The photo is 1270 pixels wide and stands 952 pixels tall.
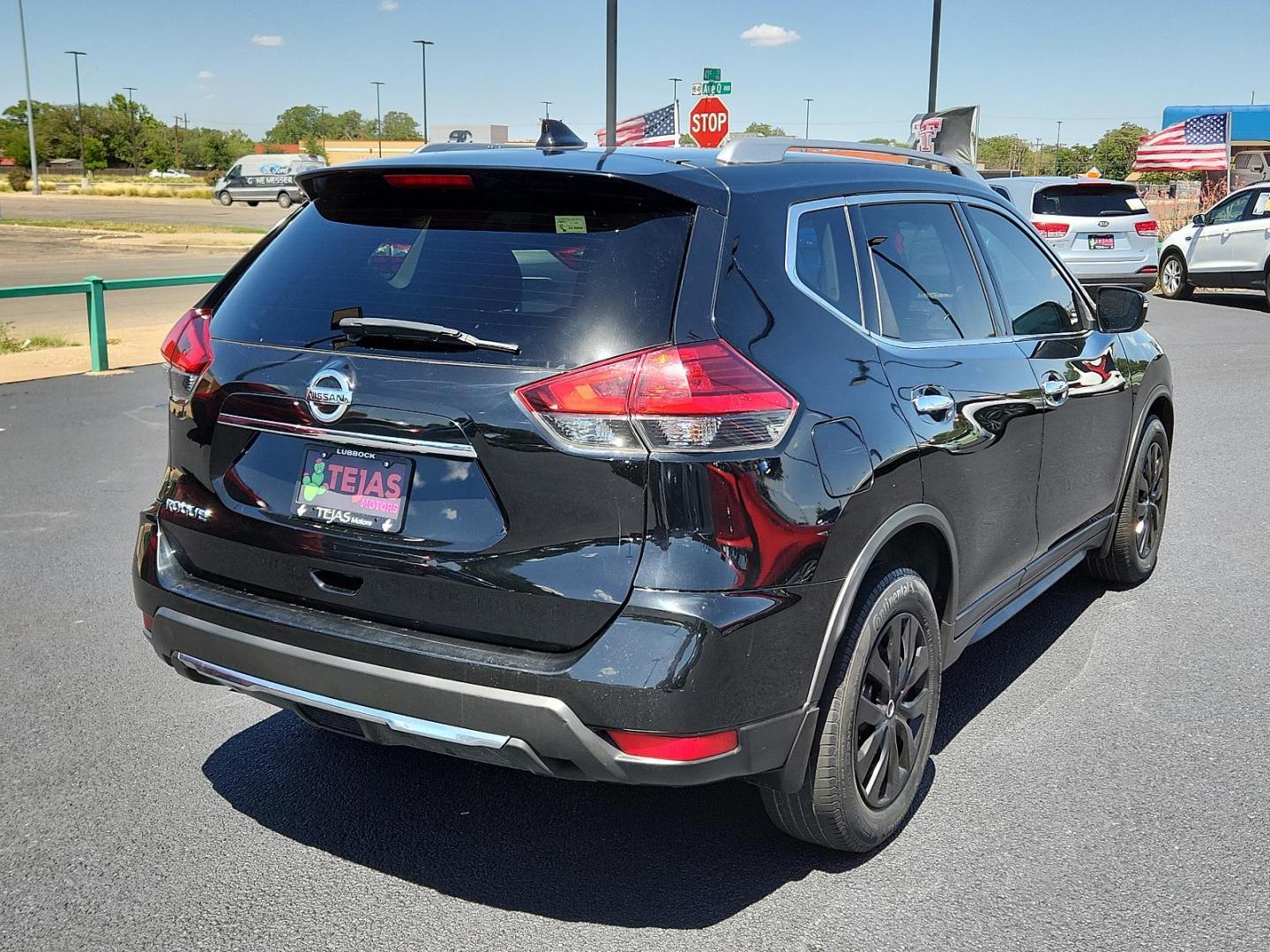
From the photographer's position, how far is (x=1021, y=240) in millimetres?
4586

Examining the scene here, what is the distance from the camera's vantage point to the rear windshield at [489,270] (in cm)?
285

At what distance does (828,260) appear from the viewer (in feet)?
10.9

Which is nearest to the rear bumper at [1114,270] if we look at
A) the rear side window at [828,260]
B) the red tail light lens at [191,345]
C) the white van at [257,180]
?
the rear side window at [828,260]

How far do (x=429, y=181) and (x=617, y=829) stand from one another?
1835 mm

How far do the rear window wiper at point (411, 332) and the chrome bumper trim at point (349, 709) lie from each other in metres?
0.86

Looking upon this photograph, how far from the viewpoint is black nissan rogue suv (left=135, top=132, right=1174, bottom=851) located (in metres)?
2.74

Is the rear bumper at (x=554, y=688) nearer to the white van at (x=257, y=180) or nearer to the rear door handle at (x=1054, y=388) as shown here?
the rear door handle at (x=1054, y=388)

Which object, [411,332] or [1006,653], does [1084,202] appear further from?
[411,332]

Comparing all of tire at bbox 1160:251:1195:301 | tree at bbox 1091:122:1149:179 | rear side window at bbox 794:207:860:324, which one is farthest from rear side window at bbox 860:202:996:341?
tree at bbox 1091:122:1149:179

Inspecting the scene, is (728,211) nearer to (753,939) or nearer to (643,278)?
(643,278)

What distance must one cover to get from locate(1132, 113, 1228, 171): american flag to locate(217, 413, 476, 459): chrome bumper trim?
95.6 feet

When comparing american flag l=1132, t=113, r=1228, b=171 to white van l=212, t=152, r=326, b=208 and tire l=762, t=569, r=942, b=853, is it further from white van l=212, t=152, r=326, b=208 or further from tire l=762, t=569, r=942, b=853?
white van l=212, t=152, r=326, b=208

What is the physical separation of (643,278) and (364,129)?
19541 centimetres

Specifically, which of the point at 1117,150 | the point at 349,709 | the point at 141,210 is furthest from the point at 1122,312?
the point at 1117,150
